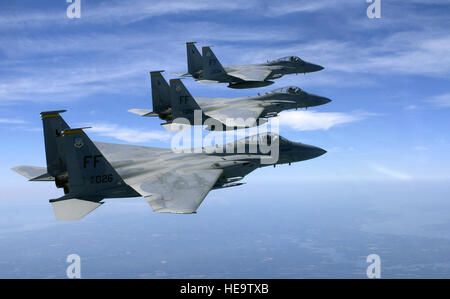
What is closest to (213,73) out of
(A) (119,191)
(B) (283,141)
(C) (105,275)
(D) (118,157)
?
(B) (283,141)

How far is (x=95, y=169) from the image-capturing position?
58.1 ft

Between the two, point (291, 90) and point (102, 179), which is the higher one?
point (291, 90)

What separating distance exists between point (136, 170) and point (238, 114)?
11560 millimetres

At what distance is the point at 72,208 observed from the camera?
1720 centimetres

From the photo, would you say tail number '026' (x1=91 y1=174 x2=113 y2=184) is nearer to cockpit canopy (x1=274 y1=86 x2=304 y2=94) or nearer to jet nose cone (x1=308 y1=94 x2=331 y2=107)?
cockpit canopy (x1=274 y1=86 x2=304 y2=94)

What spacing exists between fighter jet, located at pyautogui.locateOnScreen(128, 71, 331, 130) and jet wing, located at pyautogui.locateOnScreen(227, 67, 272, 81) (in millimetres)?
3830

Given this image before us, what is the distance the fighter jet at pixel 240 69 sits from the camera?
39.8 m

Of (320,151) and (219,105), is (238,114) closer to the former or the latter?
(219,105)

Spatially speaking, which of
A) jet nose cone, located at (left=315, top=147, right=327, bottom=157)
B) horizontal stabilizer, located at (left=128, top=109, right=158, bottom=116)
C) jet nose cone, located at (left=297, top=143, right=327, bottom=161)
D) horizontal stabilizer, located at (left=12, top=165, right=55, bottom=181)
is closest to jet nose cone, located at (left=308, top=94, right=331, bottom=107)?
jet nose cone, located at (left=315, top=147, right=327, bottom=157)

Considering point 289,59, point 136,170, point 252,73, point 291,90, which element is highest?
point 289,59

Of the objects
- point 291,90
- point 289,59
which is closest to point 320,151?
point 291,90

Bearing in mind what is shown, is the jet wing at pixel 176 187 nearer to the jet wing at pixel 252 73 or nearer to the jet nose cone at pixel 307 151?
the jet nose cone at pixel 307 151

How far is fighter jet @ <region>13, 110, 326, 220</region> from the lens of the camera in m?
16.9

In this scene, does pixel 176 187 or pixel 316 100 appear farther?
pixel 316 100
